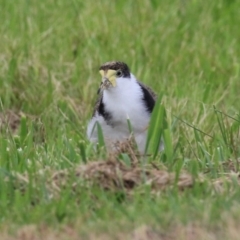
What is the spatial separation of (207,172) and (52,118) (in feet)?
6.98

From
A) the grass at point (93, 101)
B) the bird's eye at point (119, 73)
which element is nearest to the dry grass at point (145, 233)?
the grass at point (93, 101)

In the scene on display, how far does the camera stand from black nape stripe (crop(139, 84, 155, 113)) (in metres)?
5.51

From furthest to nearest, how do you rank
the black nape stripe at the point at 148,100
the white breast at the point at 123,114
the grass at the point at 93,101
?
the black nape stripe at the point at 148,100 < the white breast at the point at 123,114 < the grass at the point at 93,101

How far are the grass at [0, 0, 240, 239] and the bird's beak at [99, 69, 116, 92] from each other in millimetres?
311

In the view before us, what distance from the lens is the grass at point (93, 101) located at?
3715 mm

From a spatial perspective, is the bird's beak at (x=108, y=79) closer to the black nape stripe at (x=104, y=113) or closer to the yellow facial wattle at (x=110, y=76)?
the yellow facial wattle at (x=110, y=76)

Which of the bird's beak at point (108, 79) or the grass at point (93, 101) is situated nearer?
the grass at point (93, 101)

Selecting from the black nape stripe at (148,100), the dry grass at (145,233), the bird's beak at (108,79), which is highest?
the bird's beak at (108,79)

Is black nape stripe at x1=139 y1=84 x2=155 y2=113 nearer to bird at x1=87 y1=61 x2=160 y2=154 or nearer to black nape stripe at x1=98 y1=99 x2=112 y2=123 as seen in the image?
bird at x1=87 y1=61 x2=160 y2=154

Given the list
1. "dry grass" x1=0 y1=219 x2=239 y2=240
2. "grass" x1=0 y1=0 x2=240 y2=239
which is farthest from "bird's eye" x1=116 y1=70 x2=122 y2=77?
"dry grass" x1=0 y1=219 x2=239 y2=240

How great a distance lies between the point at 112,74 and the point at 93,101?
4.74 feet

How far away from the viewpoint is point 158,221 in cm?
363

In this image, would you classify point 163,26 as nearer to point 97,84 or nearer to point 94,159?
point 97,84

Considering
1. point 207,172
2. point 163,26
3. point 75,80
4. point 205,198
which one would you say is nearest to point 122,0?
point 163,26
